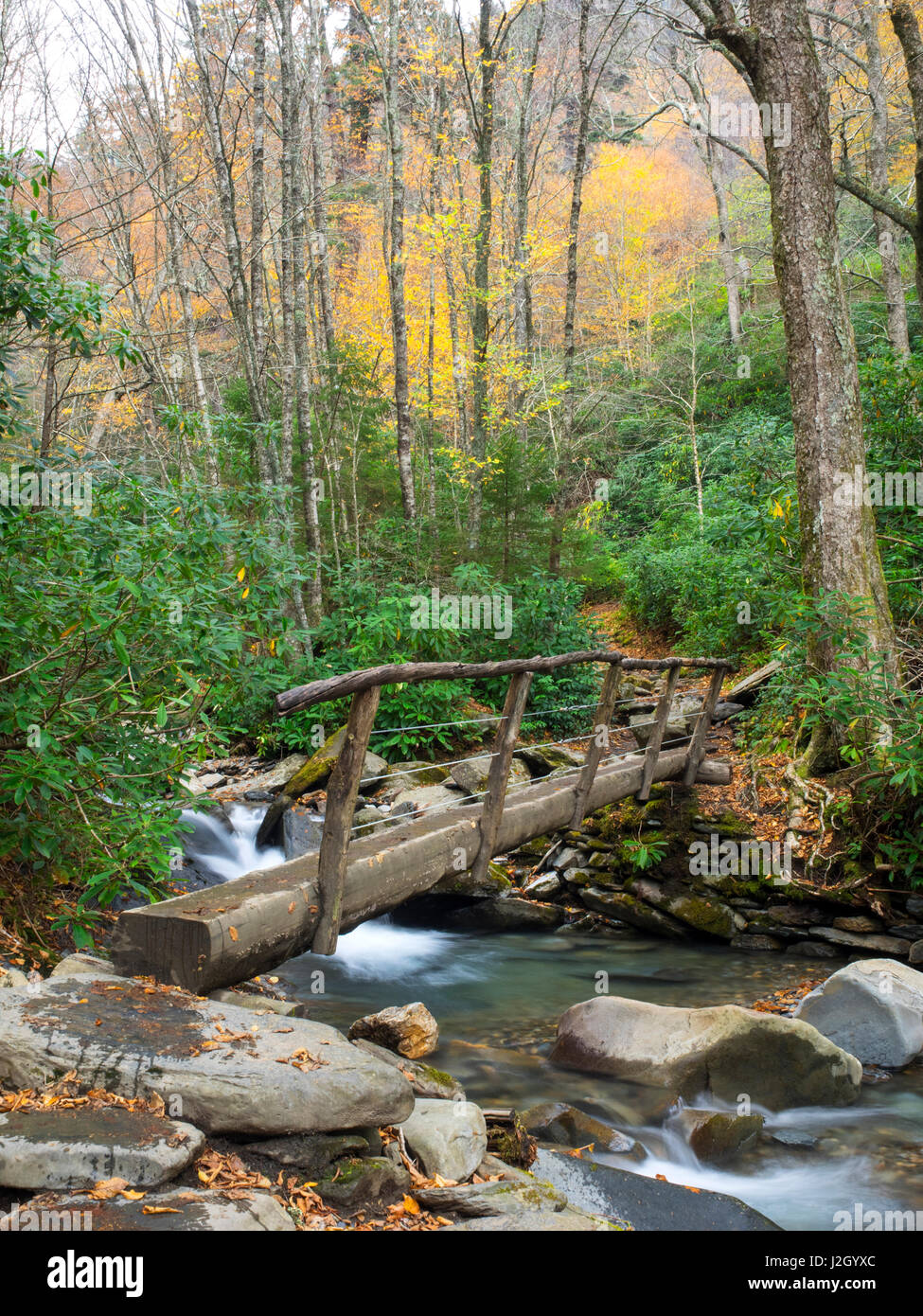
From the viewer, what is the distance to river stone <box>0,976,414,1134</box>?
3055mm

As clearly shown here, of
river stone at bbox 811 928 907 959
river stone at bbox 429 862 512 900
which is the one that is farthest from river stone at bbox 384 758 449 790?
river stone at bbox 811 928 907 959

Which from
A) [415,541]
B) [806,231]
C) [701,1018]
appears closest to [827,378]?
[806,231]

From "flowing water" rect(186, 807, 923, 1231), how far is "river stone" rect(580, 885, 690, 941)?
0.14 metres

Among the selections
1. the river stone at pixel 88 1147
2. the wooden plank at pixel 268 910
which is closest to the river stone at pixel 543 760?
the wooden plank at pixel 268 910

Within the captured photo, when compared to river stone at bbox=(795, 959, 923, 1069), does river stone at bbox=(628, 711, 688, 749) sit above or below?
above

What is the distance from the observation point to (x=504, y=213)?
24.0m

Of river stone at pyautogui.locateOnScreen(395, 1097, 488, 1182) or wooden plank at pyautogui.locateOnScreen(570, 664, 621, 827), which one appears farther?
wooden plank at pyautogui.locateOnScreen(570, 664, 621, 827)

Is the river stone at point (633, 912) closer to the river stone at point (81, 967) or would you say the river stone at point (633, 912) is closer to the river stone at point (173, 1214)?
the river stone at point (81, 967)

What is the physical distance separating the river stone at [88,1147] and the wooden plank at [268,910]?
3.65 ft

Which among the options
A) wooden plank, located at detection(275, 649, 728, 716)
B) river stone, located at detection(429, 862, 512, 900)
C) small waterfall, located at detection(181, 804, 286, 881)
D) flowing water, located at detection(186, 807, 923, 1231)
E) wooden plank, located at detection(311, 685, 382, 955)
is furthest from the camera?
small waterfall, located at detection(181, 804, 286, 881)

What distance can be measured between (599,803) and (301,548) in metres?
7.52

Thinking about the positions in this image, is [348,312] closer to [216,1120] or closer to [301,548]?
[301,548]

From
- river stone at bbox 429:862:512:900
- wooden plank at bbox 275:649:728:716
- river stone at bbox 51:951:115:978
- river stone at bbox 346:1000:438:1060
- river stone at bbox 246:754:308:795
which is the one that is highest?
wooden plank at bbox 275:649:728:716

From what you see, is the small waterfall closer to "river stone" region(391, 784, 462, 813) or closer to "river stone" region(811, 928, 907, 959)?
"river stone" region(391, 784, 462, 813)
